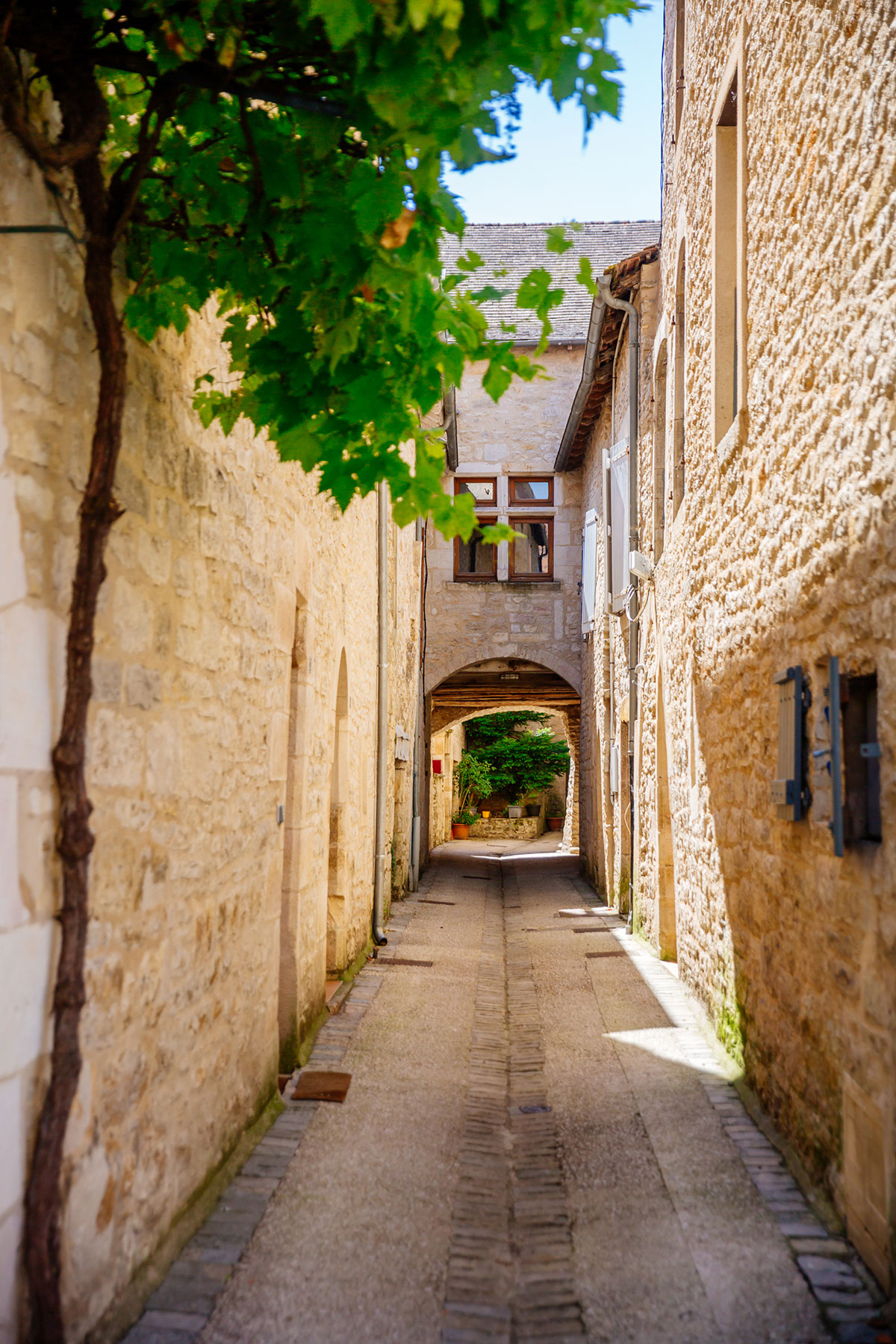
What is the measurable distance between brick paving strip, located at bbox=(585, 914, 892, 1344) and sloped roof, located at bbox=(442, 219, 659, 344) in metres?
12.9

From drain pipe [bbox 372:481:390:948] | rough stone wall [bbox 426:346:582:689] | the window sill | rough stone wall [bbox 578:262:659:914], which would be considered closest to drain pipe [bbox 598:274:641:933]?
rough stone wall [bbox 578:262:659:914]

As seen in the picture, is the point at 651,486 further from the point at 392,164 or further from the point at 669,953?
the point at 392,164

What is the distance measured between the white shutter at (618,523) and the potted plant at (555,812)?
22.6m

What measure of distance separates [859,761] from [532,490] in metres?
12.7

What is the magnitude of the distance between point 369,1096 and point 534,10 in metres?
4.13

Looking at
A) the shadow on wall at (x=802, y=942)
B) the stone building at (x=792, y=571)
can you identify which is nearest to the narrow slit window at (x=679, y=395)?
the stone building at (x=792, y=571)

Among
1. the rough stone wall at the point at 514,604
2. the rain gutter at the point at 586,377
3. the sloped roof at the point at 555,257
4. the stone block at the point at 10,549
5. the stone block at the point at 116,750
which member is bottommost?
the stone block at the point at 116,750

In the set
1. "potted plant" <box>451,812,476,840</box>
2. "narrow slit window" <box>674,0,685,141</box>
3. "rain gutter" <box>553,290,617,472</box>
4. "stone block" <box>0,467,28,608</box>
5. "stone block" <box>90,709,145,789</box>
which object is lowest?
"potted plant" <box>451,812,476,840</box>

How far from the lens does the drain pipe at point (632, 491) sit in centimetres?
967

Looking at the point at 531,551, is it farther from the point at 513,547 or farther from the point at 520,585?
the point at 520,585

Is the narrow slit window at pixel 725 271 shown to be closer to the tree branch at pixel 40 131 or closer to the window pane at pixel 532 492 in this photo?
the tree branch at pixel 40 131

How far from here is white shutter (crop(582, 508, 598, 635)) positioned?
12.7 meters

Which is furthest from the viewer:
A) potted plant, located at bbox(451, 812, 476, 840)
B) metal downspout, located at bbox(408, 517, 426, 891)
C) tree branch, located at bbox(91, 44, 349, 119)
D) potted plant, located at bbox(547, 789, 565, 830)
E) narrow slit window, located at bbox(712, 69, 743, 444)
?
potted plant, located at bbox(547, 789, 565, 830)

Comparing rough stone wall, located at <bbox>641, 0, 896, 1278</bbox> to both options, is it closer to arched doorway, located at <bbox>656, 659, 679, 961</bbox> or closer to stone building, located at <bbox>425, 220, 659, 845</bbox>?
arched doorway, located at <bbox>656, 659, 679, 961</bbox>
